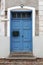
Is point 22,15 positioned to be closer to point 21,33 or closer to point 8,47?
point 21,33

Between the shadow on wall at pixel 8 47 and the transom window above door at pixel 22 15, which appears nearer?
the shadow on wall at pixel 8 47

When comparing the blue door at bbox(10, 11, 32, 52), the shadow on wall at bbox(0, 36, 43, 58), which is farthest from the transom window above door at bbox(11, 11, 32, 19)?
the shadow on wall at bbox(0, 36, 43, 58)

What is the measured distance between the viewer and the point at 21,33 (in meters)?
18.9

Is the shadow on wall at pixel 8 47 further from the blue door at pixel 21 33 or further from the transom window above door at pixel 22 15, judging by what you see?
the transom window above door at pixel 22 15

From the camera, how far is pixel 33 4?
61.0 feet

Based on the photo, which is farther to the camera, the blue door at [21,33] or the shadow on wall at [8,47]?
the blue door at [21,33]

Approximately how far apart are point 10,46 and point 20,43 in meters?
0.65

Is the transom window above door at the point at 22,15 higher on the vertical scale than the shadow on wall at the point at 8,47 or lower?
higher

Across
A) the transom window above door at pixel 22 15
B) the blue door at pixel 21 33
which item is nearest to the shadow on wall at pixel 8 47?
the blue door at pixel 21 33

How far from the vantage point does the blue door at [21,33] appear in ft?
61.7

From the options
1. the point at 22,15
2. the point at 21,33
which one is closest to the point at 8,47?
the point at 21,33

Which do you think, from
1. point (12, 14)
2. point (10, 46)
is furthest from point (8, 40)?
point (12, 14)

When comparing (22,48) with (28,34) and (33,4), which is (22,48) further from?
(33,4)

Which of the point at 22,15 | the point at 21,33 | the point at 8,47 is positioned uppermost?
the point at 22,15
